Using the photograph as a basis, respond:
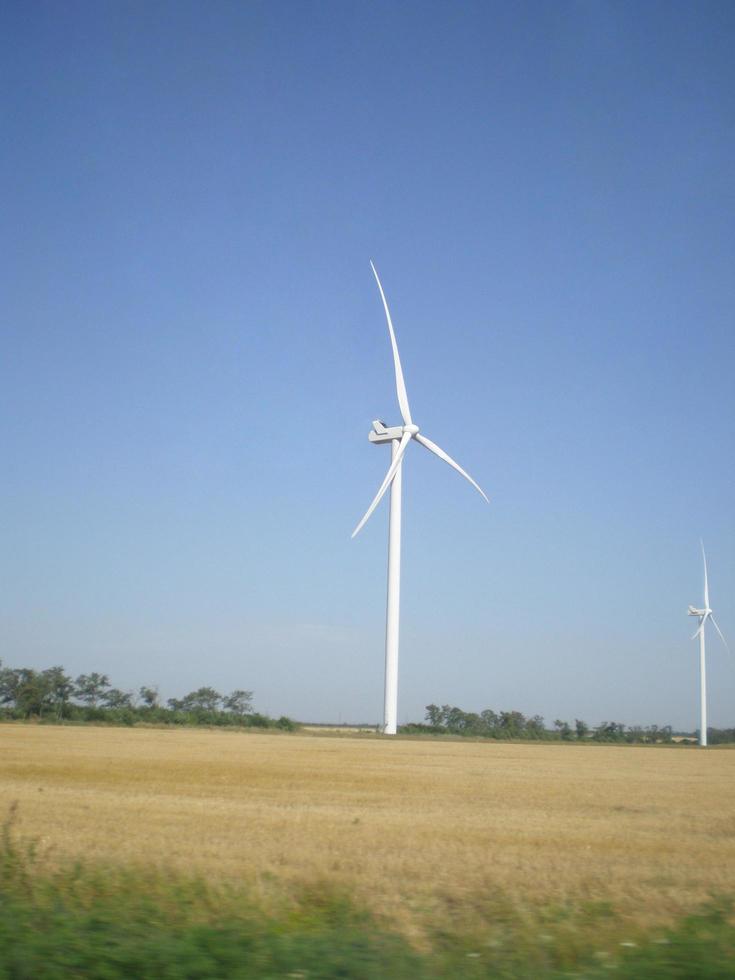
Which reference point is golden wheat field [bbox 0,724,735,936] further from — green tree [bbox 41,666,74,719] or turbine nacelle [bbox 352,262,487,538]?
green tree [bbox 41,666,74,719]

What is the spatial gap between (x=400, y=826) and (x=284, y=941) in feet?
40.5

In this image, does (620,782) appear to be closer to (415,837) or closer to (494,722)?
(415,837)

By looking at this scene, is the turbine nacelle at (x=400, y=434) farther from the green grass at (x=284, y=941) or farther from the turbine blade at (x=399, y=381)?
the green grass at (x=284, y=941)

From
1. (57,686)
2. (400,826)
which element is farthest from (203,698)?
(400,826)

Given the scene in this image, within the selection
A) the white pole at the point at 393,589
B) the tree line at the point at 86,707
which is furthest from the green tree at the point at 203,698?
the white pole at the point at 393,589

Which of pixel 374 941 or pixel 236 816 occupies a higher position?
pixel 374 941

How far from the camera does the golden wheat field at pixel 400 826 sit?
12.8m

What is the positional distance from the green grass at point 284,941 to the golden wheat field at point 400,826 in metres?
1.59

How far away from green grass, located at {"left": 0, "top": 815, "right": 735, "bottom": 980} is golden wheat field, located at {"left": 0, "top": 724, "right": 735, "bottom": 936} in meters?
1.59

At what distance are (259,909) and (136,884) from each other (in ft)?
5.03

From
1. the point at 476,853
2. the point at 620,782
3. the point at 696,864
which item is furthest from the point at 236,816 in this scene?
the point at 620,782

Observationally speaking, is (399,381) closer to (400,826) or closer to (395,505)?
(395,505)

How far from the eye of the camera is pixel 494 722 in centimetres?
13588

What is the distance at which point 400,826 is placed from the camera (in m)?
19.2
